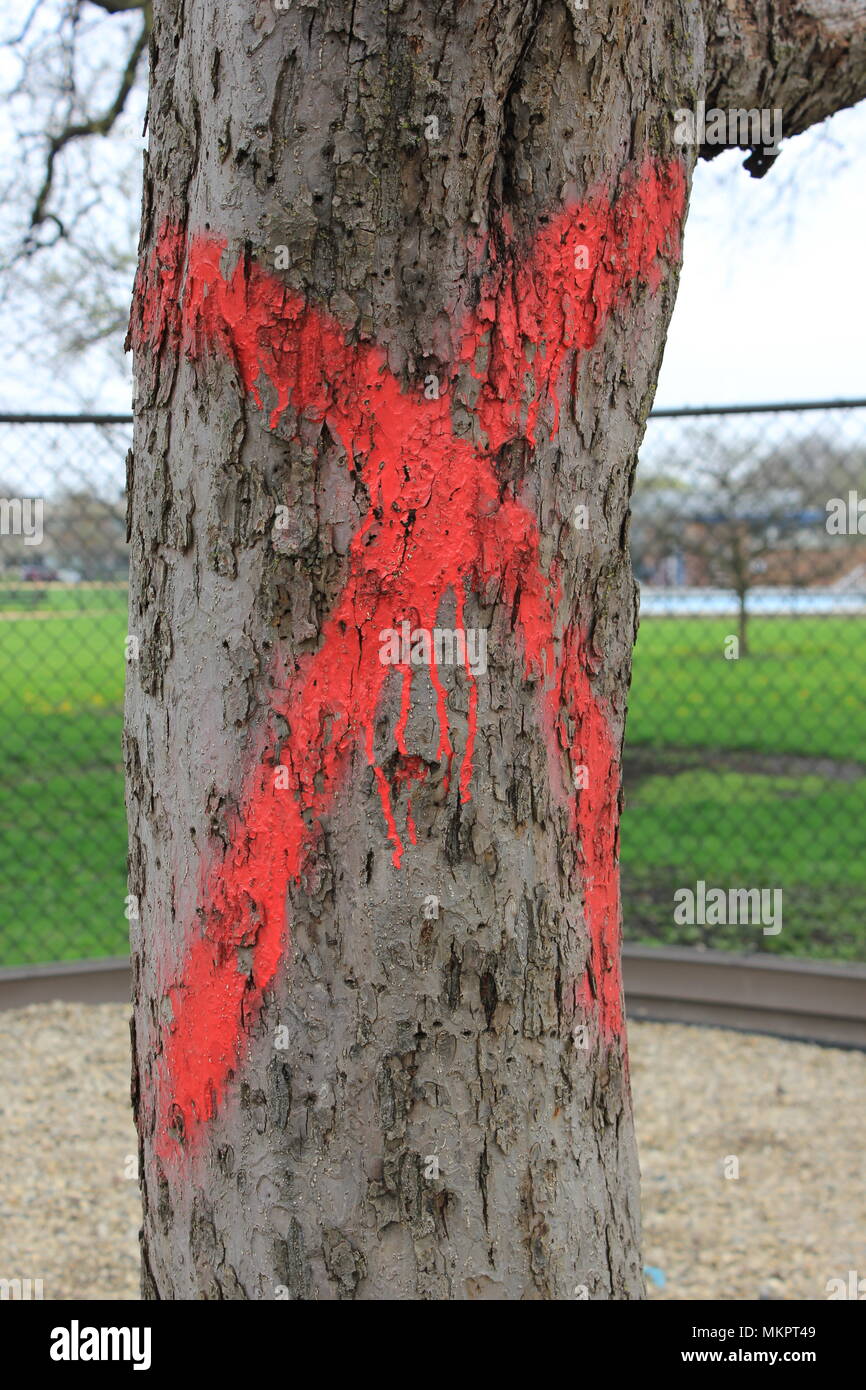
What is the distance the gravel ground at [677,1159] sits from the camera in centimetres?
283

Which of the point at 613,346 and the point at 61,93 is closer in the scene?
the point at 613,346

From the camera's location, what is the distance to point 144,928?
4.49 feet

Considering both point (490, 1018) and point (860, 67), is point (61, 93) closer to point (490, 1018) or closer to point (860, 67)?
point (860, 67)

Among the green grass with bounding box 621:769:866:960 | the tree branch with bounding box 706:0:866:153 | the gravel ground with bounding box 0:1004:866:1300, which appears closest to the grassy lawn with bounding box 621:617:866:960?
the green grass with bounding box 621:769:866:960

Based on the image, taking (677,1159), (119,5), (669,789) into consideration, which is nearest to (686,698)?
(669,789)

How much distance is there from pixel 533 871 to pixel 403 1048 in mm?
249

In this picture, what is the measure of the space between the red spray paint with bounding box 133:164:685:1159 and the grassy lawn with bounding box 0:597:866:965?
4.05 metres

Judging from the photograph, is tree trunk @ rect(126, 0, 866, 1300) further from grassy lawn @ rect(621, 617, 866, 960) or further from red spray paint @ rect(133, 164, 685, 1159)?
grassy lawn @ rect(621, 617, 866, 960)

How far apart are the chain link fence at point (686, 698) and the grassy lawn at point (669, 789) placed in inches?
0.7

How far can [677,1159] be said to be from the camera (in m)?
3.35

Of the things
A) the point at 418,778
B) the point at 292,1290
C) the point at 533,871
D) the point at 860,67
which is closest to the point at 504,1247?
the point at 292,1290

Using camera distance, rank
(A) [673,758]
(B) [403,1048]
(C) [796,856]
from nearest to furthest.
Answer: (B) [403,1048] < (C) [796,856] < (A) [673,758]

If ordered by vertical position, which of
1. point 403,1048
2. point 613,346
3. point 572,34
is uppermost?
point 572,34

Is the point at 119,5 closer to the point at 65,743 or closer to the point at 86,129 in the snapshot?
the point at 86,129
